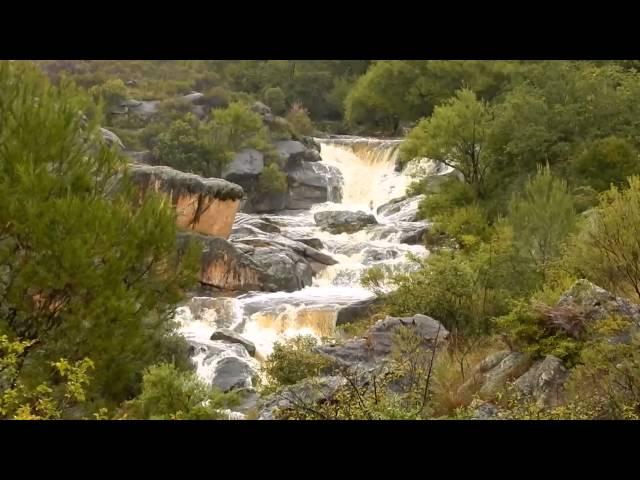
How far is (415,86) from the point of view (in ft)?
138

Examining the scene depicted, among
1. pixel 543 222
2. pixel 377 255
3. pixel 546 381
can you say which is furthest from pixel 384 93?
pixel 546 381

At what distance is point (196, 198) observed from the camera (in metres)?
26.5

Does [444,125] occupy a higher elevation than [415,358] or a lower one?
higher

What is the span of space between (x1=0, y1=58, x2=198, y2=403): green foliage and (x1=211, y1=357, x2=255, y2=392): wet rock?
7.22 meters

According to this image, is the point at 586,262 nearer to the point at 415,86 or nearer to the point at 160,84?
the point at 415,86

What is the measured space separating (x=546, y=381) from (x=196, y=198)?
19563 mm

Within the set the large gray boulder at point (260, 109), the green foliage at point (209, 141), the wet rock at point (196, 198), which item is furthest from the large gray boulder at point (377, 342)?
the large gray boulder at point (260, 109)

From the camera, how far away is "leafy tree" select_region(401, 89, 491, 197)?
25.5 m

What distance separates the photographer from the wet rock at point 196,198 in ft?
86.2

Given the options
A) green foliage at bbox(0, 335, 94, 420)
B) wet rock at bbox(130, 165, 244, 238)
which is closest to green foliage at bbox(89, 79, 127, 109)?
wet rock at bbox(130, 165, 244, 238)

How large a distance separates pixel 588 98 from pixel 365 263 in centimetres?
971

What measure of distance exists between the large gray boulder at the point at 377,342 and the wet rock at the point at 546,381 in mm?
3112
